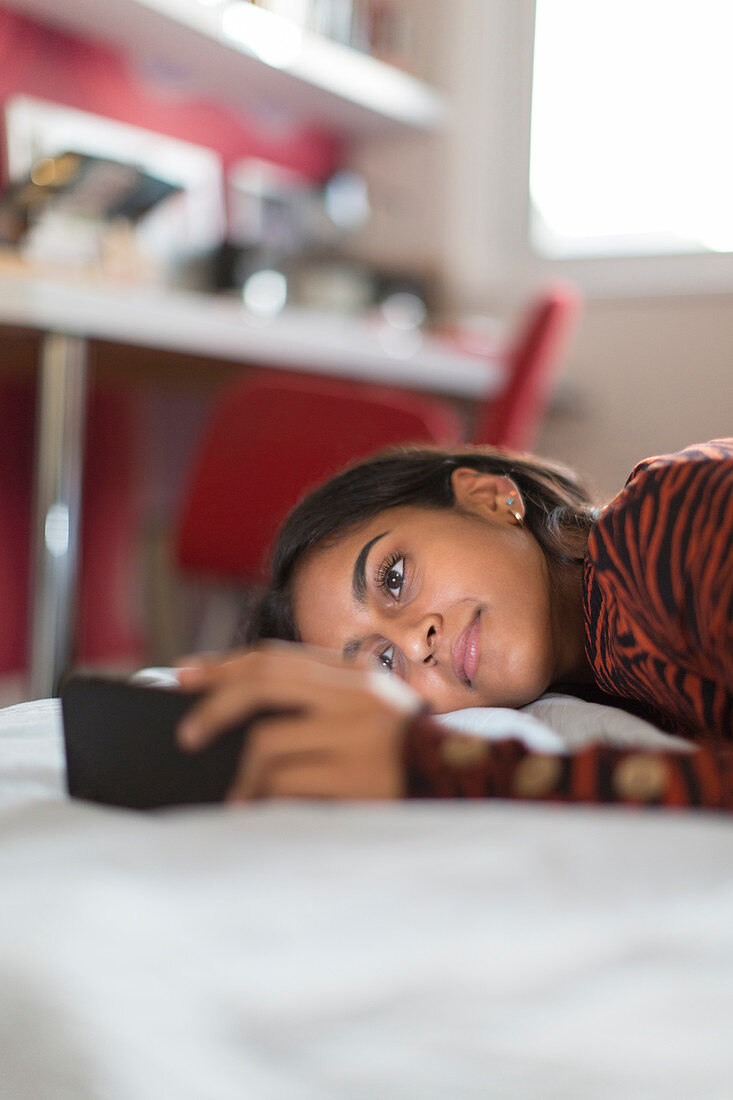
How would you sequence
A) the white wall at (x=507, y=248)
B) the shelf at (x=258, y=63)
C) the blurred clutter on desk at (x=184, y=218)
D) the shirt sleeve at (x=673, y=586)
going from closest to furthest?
the shirt sleeve at (x=673, y=586), the blurred clutter on desk at (x=184, y=218), the shelf at (x=258, y=63), the white wall at (x=507, y=248)

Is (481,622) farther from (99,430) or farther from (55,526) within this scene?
(99,430)

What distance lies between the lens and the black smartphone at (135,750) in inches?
16.8

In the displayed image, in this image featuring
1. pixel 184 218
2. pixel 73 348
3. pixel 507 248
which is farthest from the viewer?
pixel 507 248

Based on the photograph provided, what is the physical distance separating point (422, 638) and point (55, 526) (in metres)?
1.05

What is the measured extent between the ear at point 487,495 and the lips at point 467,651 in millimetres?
120

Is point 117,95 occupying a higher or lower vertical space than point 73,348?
higher

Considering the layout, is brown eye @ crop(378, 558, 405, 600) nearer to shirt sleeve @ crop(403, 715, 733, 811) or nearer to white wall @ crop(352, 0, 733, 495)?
shirt sleeve @ crop(403, 715, 733, 811)

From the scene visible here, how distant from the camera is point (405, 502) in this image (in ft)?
2.87

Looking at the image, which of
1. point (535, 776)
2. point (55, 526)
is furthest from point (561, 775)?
point (55, 526)

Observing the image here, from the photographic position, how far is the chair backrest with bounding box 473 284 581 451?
1.78 meters

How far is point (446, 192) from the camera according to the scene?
9.11ft

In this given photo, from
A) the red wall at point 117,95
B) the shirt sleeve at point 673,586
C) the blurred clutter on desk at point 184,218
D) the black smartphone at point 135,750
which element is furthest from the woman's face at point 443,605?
the red wall at point 117,95

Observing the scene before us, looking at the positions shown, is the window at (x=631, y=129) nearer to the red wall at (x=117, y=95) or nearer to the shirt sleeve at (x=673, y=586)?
the red wall at (x=117, y=95)

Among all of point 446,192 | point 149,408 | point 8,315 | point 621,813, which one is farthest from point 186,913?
point 446,192
